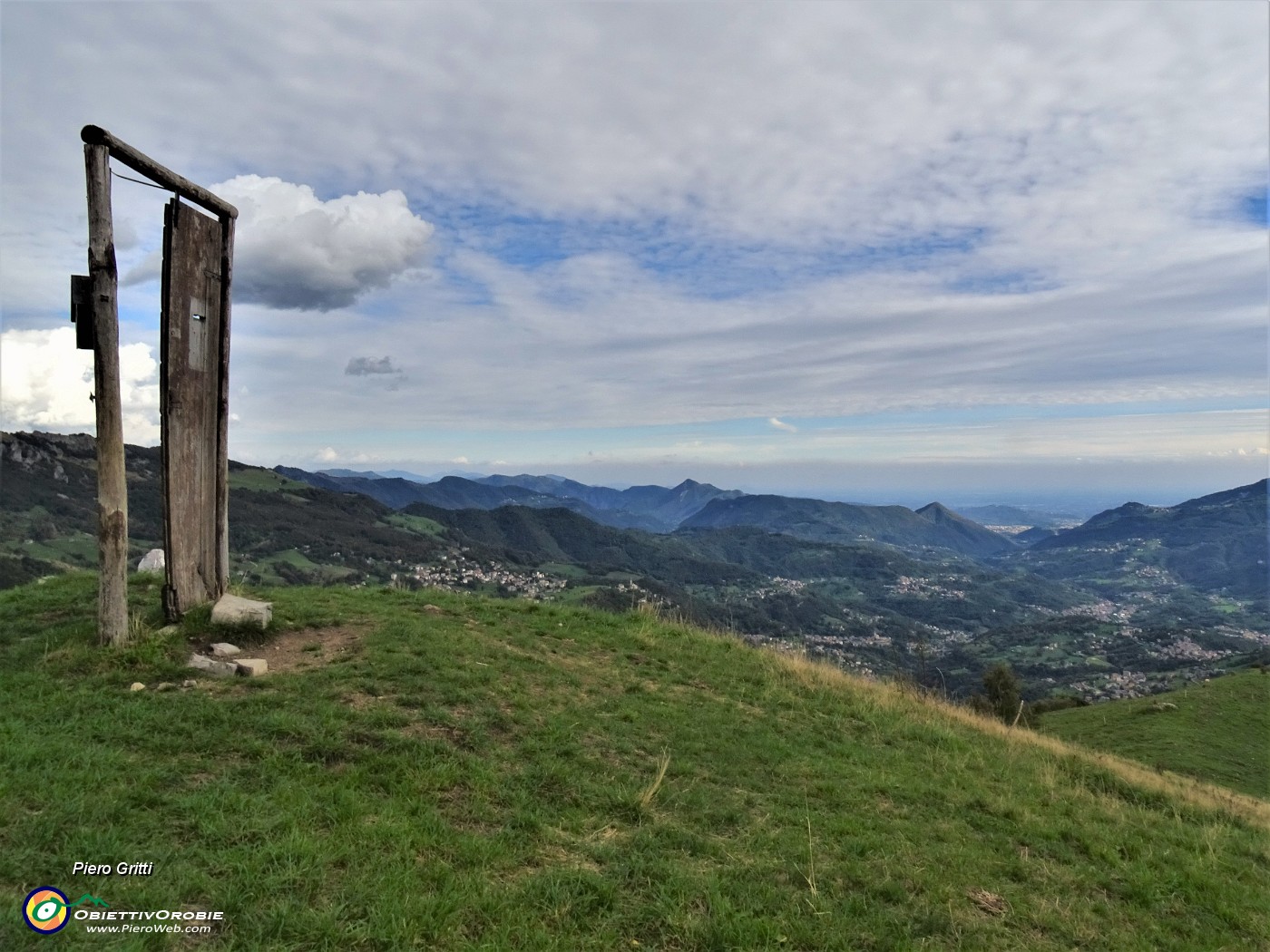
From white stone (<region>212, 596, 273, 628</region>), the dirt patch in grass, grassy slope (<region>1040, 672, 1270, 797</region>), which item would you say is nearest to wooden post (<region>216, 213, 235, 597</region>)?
white stone (<region>212, 596, 273, 628</region>)

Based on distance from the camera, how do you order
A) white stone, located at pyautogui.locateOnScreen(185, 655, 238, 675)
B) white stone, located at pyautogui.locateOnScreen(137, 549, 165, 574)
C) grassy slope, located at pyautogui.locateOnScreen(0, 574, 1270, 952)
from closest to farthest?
grassy slope, located at pyautogui.locateOnScreen(0, 574, 1270, 952), white stone, located at pyautogui.locateOnScreen(185, 655, 238, 675), white stone, located at pyautogui.locateOnScreen(137, 549, 165, 574)

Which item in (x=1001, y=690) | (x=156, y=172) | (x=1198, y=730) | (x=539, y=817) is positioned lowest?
(x=1001, y=690)

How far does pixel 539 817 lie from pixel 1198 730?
4141 cm

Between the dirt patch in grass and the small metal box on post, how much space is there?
1509mm

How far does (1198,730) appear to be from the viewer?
3294 centimetres

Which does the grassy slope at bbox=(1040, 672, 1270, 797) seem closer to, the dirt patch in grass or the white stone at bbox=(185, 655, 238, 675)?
the dirt patch in grass

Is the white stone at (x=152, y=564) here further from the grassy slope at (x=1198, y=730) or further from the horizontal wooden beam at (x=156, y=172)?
the grassy slope at (x=1198, y=730)

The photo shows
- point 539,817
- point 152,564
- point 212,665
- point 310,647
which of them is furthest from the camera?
point 152,564

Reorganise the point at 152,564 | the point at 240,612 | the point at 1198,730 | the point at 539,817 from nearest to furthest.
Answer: the point at 539,817 < the point at 240,612 < the point at 152,564 < the point at 1198,730

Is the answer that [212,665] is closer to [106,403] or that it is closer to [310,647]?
[310,647]

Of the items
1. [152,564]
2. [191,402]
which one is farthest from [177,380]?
[152,564]

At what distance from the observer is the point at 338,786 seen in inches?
218

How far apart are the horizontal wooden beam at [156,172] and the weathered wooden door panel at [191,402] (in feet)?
0.71

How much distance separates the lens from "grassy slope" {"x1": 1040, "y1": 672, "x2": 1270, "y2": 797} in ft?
88.7
